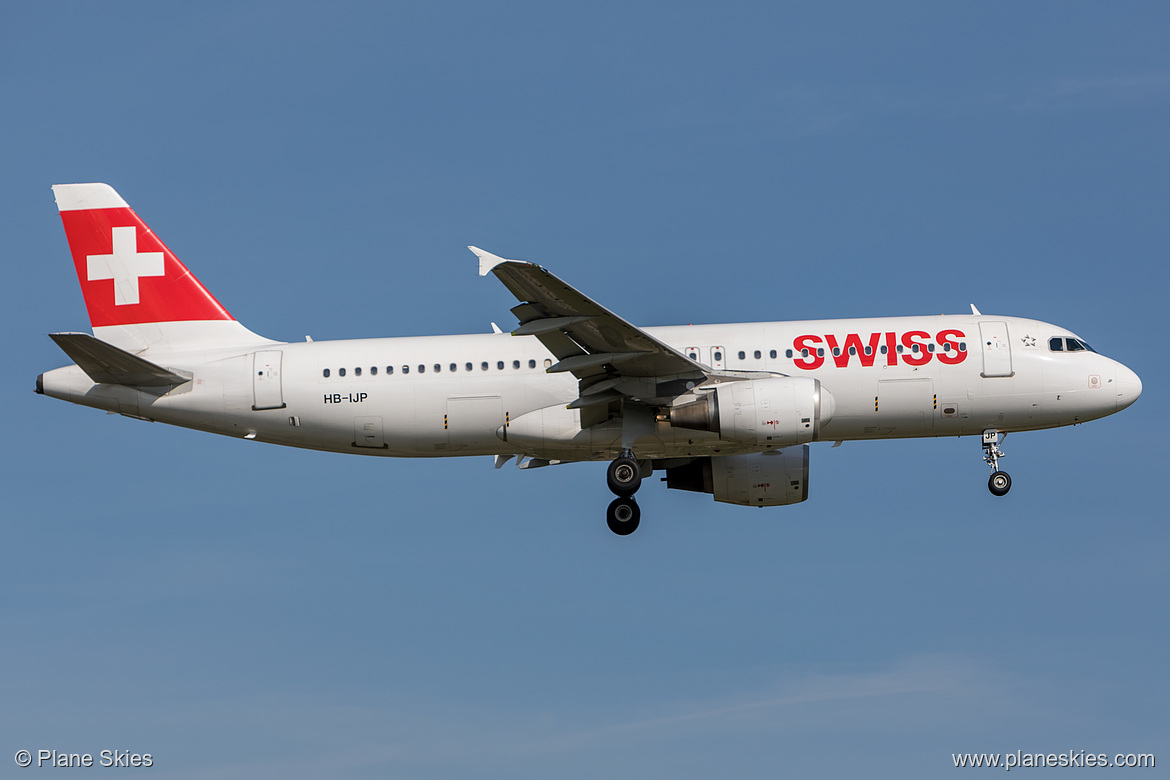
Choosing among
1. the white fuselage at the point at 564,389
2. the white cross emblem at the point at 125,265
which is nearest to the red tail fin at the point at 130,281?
the white cross emblem at the point at 125,265

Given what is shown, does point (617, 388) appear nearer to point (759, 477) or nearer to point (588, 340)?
point (588, 340)

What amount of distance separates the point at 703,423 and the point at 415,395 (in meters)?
7.57

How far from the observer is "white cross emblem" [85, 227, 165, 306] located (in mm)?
36812

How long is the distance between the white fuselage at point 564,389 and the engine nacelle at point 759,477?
290 cm

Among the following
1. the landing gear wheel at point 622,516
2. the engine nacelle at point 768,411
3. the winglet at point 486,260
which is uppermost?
the winglet at point 486,260

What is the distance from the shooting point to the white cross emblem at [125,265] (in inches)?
1449

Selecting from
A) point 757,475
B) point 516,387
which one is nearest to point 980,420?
point 757,475

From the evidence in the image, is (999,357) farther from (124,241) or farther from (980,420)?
(124,241)

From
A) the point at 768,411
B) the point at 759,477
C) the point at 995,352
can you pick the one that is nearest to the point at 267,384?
the point at 768,411

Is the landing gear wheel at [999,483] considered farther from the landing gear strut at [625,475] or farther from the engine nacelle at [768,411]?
the landing gear strut at [625,475]

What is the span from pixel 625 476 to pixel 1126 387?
537 inches

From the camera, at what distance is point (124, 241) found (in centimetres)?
3719

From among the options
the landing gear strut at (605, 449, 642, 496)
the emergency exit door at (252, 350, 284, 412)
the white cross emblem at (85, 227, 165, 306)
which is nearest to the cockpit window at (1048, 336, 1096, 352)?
the landing gear strut at (605, 449, 642, 496)

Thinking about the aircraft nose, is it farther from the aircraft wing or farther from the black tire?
the black tire
